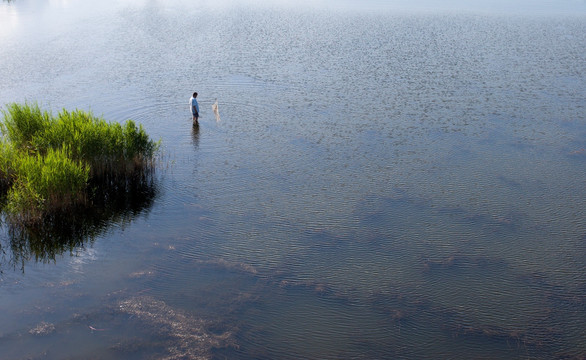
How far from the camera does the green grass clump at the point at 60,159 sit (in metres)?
13.6

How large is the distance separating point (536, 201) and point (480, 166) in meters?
2.64

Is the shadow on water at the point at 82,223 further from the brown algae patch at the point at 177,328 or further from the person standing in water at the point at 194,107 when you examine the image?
the person standing in water at the point at 194,107

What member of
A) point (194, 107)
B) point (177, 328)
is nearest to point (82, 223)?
point (177, 328)

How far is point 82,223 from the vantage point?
46.6ft

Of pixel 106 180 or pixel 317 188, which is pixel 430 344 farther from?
pixel 106 180

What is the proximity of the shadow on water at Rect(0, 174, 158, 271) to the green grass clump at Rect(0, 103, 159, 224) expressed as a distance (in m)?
0.20

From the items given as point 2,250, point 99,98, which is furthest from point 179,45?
point 2,250

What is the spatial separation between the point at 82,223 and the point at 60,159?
1.82 metres

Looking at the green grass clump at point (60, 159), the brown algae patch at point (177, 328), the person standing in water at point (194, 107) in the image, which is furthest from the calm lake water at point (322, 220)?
the green grass clump at point (60, 159)

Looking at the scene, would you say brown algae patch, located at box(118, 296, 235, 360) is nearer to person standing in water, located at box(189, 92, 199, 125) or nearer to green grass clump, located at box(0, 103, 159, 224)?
green grass clump, located at box(0, 103, 159, 224)

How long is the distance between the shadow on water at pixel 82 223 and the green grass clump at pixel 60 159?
0.64 feet

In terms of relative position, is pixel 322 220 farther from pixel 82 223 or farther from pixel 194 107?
pixel 194 107

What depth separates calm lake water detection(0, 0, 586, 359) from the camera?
34.7 feet

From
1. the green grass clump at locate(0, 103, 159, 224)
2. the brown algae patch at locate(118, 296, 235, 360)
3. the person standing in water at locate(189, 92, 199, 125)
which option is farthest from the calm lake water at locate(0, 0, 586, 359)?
the green grass clump at locate(0, 103, 159, 224)
